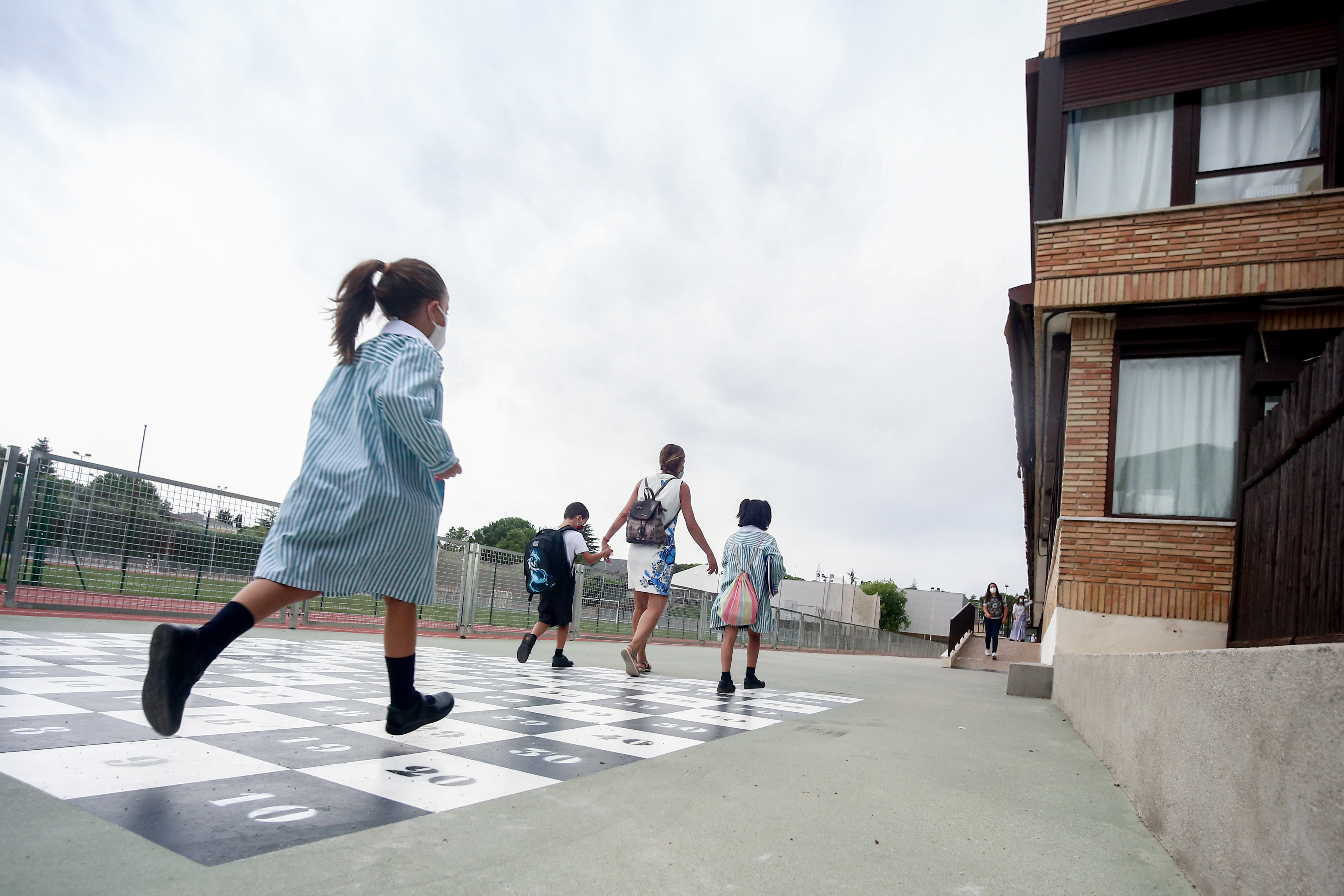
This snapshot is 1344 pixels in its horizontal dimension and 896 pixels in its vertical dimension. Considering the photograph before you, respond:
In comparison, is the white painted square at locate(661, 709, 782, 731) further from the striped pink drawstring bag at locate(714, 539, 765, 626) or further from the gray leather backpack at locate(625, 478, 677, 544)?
the gray leather backpack at locate(625, 478, 677, 544)

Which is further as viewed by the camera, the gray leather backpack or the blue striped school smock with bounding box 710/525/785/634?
the gray leather backpack

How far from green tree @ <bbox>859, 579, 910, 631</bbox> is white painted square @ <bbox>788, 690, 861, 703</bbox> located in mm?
77848

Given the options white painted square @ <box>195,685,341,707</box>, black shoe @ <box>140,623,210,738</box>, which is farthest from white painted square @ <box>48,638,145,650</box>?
black shoe @ <box>140,623,210,738</box>

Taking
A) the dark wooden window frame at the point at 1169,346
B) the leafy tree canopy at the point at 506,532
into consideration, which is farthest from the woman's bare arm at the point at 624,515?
the leafy tree canopy at the point at 506,532

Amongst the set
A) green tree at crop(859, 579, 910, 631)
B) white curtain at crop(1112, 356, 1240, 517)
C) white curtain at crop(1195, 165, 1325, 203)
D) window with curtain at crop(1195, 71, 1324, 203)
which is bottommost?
green tree at crop(859, 579, 910, 631)

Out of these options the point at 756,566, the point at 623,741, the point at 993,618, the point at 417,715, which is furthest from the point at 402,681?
the point at 993,618

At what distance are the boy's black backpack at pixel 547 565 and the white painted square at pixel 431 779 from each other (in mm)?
3980

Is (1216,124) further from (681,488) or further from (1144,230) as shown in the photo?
(681,488)

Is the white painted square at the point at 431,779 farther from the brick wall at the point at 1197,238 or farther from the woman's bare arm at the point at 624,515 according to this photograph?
the brick wall at the point at 1197,238

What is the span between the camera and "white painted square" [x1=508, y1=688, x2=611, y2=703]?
4.71 m

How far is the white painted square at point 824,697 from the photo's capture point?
5.91 metres

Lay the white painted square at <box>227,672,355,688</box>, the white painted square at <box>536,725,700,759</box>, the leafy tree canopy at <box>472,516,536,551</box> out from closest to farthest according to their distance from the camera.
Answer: the white painted square at <box>536,725,700,759</box>, the white painted square at <box>227,672,355,688</box>, the leafy tree canopy at <box>472,516,536,551</box>

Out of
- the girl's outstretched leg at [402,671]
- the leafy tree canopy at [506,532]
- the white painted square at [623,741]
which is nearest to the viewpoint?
the girl's outstretched leg at [402,671]

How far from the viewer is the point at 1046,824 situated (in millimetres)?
2502
